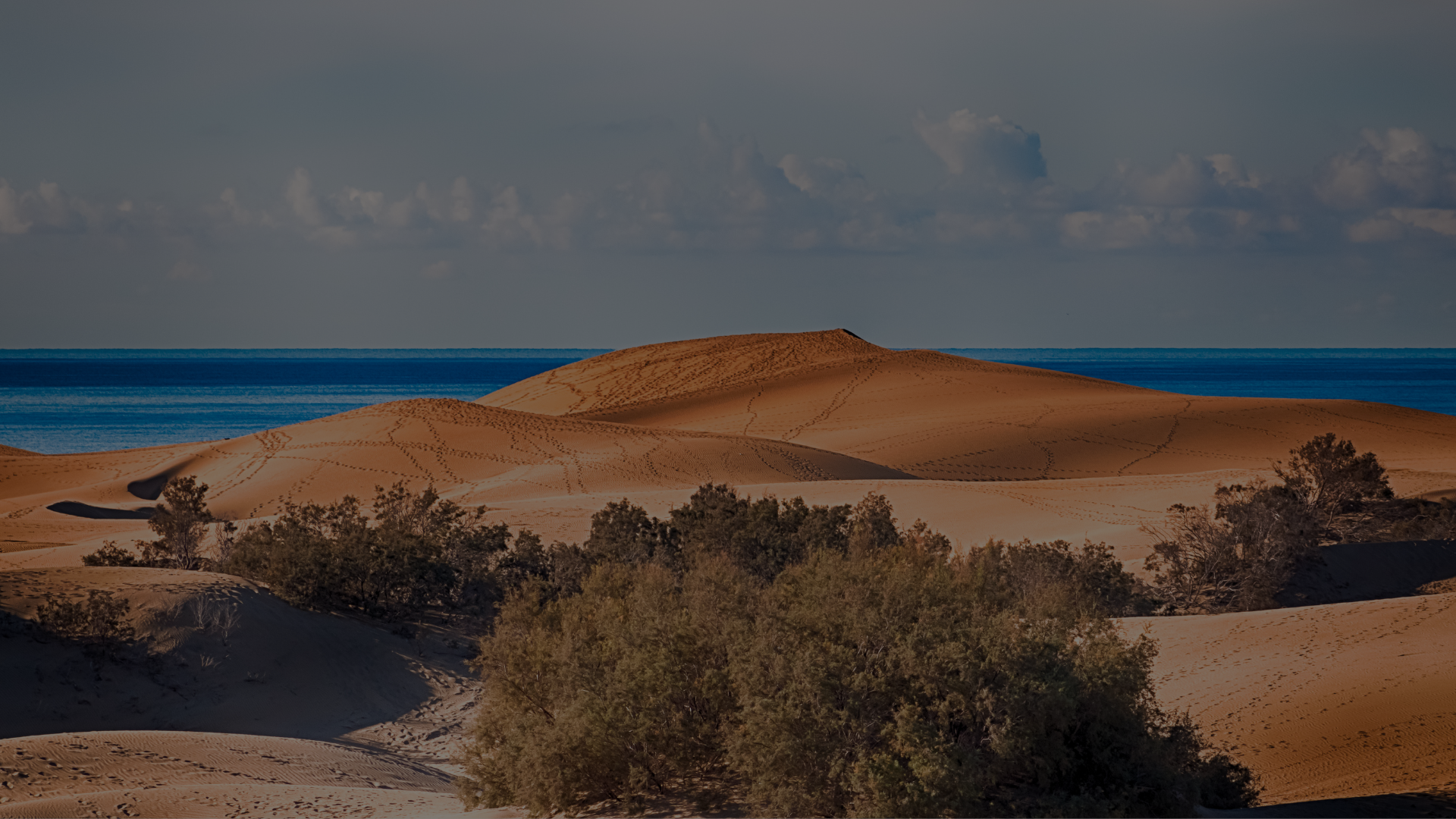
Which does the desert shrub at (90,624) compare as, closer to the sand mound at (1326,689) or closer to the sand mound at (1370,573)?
the sand mound at (1326,689)

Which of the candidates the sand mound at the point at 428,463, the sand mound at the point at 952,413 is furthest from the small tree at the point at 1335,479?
the sand mound at the point at 428,463

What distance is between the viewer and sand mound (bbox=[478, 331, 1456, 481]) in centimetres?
4706

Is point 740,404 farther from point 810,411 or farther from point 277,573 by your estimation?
point 277,573

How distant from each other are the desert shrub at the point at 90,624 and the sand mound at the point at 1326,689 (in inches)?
540

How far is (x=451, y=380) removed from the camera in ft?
584

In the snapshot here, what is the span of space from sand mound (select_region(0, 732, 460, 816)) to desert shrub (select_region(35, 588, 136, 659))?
2.81m

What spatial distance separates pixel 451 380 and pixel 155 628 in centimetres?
16496

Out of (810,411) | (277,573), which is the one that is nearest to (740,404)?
(810,411)

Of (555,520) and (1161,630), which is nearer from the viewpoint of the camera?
(1161,630)

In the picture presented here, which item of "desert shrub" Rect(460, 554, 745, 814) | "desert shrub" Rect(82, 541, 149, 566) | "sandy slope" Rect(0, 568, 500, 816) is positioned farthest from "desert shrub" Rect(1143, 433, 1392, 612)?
"desert shrub" Rect(82, 541, 149, 566)

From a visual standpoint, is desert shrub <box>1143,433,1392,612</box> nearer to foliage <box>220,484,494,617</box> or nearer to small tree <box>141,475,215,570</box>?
foliage <box>220,484,494,617</box>

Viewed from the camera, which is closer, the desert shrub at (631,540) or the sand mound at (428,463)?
the desert shrub at (631,540)

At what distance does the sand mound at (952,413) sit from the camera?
4706 cm

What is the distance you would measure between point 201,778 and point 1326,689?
1281 cm
